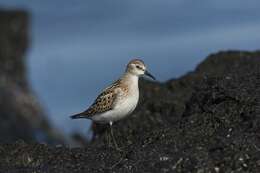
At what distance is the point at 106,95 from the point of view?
1288 centimetres

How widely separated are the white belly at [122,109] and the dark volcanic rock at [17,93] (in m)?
10.3

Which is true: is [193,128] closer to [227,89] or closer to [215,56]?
[227,89]

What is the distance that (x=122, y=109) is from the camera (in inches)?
495

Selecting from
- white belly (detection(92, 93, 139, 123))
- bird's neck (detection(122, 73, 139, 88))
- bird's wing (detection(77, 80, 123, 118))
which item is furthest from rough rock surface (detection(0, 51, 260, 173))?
bird's neck (detection(122, 73, 139, 88))

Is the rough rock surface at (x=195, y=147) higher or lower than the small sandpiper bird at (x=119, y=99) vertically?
lower

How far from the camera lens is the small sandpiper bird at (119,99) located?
41.4 ft

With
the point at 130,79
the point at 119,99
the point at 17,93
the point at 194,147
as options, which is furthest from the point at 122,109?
the point at 17,93

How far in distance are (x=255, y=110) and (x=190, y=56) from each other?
27.0m

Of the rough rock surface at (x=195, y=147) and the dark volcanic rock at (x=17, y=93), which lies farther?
the dark volcanic rock at (x=17, y=93)

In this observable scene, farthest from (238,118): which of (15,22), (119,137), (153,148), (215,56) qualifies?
(15,22)

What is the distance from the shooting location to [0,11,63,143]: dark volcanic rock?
2516cm

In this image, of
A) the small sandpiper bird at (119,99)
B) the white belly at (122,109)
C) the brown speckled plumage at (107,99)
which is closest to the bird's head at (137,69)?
the small sandpiper bird at (119,99)

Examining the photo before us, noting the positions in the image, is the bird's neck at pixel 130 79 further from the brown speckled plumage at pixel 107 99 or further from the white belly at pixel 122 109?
the white belly at pixel 122 109

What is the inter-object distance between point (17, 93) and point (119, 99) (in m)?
14.7
